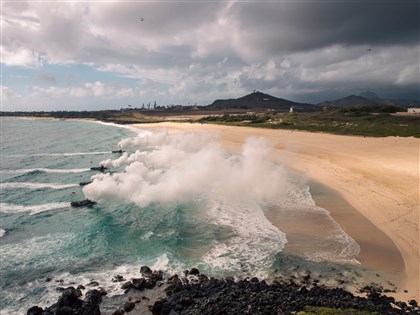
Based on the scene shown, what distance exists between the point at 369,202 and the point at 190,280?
18738 millimetres

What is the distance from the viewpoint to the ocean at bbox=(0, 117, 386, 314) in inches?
765

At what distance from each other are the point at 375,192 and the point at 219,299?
22198 mm

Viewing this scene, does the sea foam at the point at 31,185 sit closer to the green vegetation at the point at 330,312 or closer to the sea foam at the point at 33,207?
the sea foam at the point at 33,207

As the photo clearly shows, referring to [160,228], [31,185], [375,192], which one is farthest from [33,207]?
[375,192]

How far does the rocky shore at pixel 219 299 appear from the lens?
14.5m

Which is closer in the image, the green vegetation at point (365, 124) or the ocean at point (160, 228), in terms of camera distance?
the ocean at point (160, 228)

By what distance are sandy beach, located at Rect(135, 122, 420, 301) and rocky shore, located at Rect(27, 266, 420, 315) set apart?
8.82 feet

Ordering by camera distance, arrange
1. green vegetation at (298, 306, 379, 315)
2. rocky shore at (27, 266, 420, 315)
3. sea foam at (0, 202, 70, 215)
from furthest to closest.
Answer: sea foam at (0, 202, 70, 215)
rocky shore at (27, 266, 420, 315)
green vegetation at (298, 306, 379, 315)

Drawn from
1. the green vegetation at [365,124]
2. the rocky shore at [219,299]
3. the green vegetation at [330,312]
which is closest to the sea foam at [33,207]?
the rocky shore at [219,299]

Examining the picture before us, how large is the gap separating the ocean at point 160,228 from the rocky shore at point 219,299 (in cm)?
123

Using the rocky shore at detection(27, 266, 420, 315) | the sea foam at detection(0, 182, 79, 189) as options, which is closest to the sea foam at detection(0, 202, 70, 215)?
the sea foam at detection(0, 182, 79, 189)

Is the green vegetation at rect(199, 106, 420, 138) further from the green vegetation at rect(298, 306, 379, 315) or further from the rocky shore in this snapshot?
the green vegetation at rect(298, 306, 379, 315)

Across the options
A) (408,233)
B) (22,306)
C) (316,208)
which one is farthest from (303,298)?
(316,208)

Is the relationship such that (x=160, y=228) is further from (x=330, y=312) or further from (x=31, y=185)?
(x=31, y=185)
